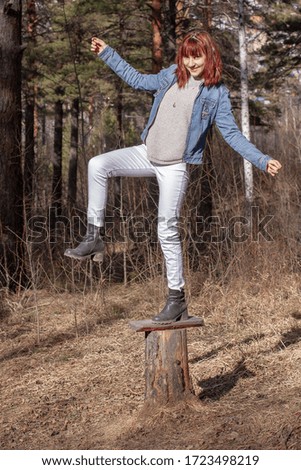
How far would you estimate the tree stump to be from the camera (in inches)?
202

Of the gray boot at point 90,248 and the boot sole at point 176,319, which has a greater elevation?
the gray boot at point 90,248

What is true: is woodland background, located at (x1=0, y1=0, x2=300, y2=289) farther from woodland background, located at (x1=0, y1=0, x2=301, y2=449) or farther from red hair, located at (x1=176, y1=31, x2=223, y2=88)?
red hair, located at (x1=176, y1=31, x2=223, y2=88)

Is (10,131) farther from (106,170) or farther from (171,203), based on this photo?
(171,203)

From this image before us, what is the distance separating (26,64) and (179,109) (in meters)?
12.1

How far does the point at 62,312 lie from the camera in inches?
358

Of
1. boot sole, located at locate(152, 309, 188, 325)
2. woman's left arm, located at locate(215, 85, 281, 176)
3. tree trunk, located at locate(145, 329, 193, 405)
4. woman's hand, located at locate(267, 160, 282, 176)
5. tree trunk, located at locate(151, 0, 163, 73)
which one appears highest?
tree trunk, located at locate(151, 0, 163, 73)

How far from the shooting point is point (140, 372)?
6578 millimetres

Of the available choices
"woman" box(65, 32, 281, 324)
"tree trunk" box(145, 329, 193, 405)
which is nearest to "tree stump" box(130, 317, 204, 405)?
"tree trunk" box(145, 329, 193, 405)

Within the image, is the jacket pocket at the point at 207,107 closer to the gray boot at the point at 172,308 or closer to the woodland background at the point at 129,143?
the gray boot at the point at 172,308

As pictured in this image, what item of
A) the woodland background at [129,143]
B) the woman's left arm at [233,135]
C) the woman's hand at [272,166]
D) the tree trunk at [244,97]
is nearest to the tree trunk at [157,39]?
the woodland background at [129,143]

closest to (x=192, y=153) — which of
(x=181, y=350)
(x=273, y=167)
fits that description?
(x=273, y=167)

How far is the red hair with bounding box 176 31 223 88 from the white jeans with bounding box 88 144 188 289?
572 mm

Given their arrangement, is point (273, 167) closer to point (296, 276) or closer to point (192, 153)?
point (192, 153)

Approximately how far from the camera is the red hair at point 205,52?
180 inches
